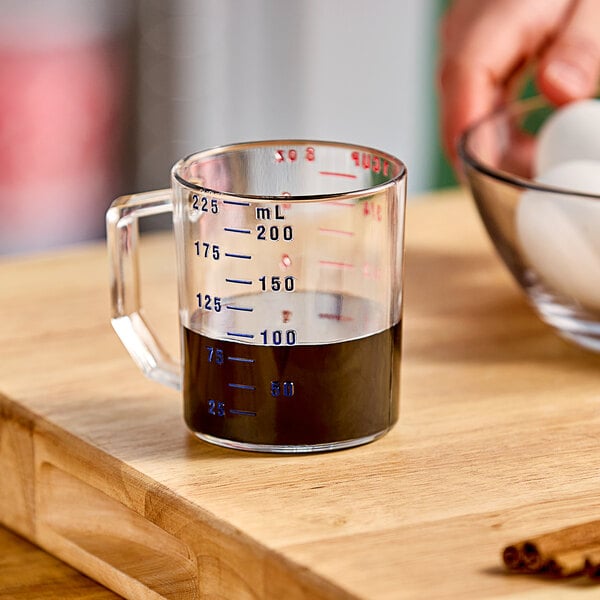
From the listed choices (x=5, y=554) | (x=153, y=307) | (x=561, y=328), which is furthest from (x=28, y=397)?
(x=561, y=328)

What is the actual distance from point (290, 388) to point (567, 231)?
0.30 metres

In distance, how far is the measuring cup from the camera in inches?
30.8

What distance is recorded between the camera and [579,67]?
1214 millimetres

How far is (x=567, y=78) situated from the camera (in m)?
1.20

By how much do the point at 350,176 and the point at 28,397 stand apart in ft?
0.91

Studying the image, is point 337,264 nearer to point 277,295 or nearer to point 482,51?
point 277,295

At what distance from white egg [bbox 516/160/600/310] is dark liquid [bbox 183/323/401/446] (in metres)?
0.21

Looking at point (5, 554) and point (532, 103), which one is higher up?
point (532, 103)

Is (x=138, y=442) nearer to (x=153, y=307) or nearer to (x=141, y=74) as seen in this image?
(x=153, y=307)

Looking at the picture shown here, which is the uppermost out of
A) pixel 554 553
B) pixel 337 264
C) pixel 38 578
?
pixel 337 264

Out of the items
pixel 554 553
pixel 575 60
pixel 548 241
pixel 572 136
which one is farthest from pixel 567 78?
pixel 554 553

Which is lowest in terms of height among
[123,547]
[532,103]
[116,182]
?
[116,182]

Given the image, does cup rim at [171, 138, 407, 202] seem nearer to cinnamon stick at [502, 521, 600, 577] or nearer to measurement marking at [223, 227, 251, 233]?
measurement marking at [223, 227, 251, 233]

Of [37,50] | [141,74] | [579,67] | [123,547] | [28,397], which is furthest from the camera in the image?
[141,74]
